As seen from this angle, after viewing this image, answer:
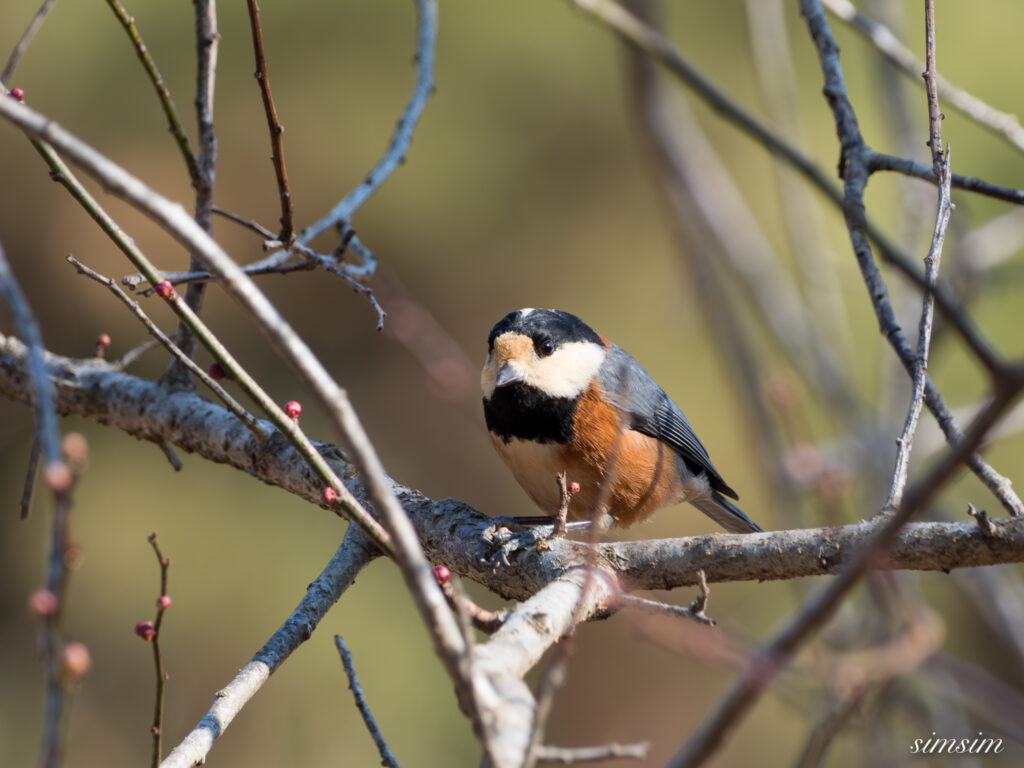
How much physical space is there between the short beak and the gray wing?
1.08 feet

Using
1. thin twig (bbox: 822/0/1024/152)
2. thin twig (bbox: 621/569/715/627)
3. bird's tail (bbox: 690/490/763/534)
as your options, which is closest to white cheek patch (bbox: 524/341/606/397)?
bird's tail (bbox: 690/490/763/534)

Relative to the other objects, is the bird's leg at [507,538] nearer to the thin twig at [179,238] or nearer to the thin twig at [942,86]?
the thin twig at [179,238]

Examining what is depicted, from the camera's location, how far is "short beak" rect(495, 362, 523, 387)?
311 cm

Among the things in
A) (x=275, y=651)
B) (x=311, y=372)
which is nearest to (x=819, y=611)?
(x=311, y=372)

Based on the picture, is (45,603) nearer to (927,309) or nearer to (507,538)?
(507,538)

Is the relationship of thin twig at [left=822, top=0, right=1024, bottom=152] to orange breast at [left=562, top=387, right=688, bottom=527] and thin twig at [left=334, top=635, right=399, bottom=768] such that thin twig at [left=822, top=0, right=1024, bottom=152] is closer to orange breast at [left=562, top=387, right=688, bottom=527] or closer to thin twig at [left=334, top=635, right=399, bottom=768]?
orange breast at [left=562, top=387, right=688, bottom=527]

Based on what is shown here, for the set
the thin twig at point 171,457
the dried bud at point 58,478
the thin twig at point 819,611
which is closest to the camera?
the thin twig at point 819,611

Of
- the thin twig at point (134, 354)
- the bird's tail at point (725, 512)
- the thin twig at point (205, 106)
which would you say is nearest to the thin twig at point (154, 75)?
the thin twig at point (205, 106)

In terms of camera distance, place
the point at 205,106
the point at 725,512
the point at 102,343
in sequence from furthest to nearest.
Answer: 1. the point at 725,512
2. the point at 102,343
3. the point at 205,106

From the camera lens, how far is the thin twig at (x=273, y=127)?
2295 millimetres

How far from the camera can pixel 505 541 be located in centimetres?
241

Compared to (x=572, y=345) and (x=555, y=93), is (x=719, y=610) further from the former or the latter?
(x=555, y=93)

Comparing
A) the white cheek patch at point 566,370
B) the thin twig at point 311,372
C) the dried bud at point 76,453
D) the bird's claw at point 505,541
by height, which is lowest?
the dried bud at point 76,453

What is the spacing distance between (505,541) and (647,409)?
1.20 m
